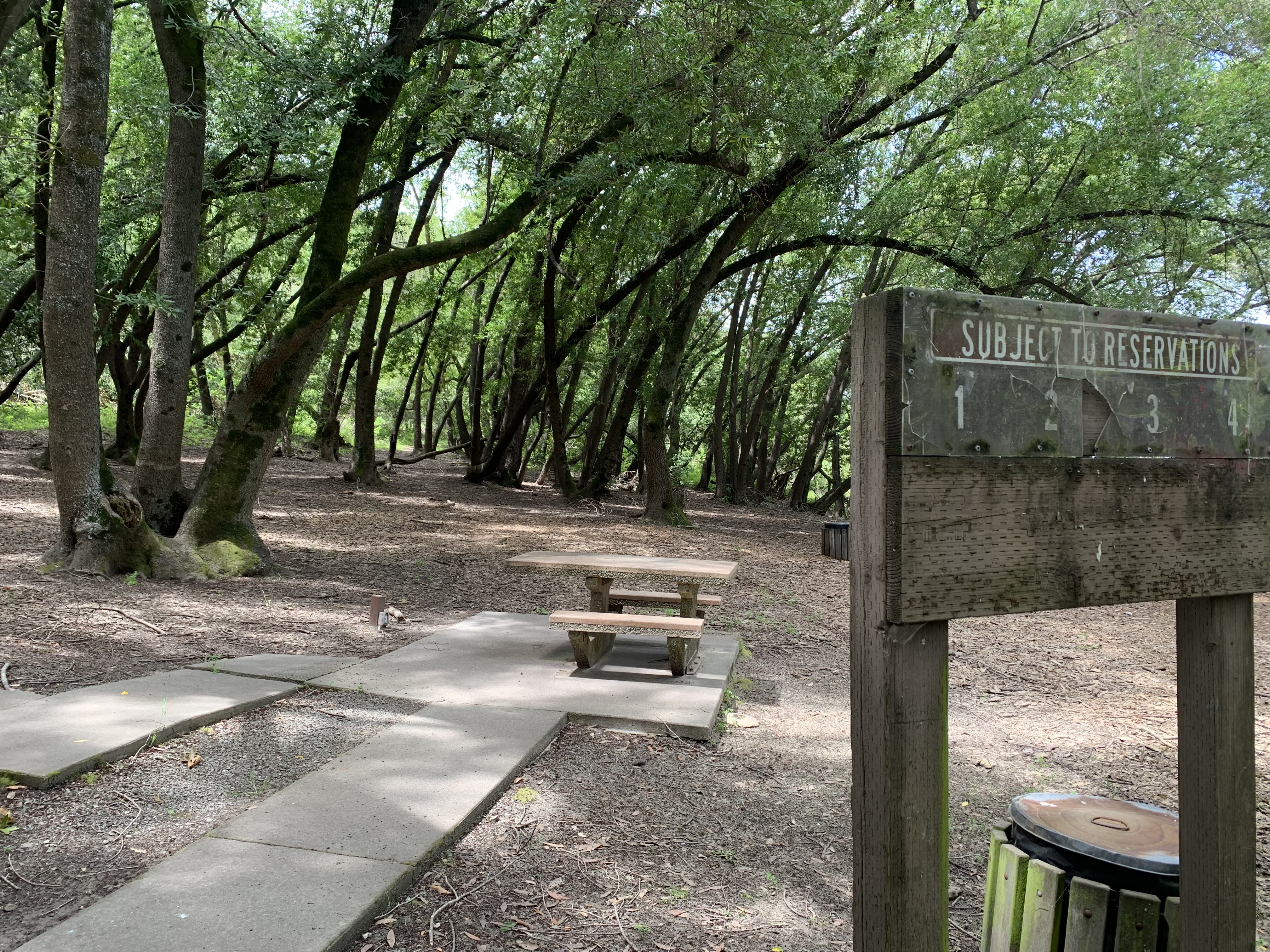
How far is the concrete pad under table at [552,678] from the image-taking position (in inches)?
184

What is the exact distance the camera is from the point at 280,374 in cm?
826

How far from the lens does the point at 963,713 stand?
5438mm

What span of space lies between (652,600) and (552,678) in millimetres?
1495

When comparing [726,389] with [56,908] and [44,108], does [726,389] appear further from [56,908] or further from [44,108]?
[56,908]

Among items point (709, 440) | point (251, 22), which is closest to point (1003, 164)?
point (251, 22)

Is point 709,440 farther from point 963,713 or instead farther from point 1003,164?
point 963,713

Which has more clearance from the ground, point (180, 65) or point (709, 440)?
point (180, 65)

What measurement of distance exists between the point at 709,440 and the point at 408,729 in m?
27.1

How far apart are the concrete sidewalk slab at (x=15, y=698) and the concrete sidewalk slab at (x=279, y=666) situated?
781 mm

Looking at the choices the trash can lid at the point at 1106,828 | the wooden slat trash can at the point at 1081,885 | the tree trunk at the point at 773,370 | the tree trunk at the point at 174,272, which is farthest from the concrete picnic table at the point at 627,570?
the tree trunk at the point at 773,370

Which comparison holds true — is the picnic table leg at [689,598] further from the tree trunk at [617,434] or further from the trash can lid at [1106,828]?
the tree trunk at [617,434]

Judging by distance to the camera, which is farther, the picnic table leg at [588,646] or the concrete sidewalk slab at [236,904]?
the picnic table leg at [588,646]

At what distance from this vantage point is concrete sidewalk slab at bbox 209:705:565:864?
9.68 feet

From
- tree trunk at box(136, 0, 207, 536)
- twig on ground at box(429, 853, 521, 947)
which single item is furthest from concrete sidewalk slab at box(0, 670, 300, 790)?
tree trunk at box(136, 0, 207, 536)
